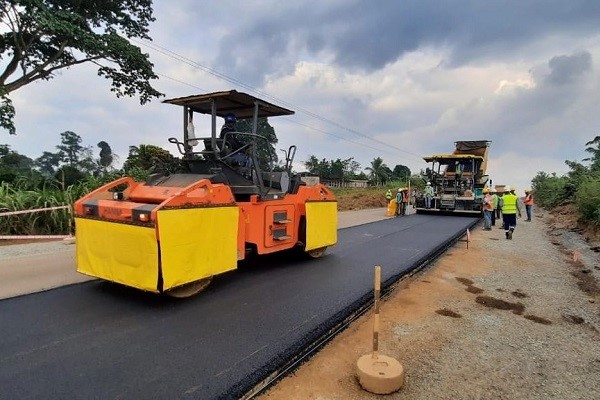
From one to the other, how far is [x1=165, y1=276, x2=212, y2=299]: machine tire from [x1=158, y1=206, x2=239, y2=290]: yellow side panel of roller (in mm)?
168

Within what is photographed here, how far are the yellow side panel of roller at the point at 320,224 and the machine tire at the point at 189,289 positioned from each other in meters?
2.14

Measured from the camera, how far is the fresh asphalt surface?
8.11 ft

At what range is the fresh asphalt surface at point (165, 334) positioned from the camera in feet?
8.11

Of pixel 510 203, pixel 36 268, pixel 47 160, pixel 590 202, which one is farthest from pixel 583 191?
pixel 47 160

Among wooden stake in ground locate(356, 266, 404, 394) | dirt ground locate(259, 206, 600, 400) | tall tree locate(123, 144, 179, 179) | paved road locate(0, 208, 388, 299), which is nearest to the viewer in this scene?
wooden stake in ground locate(356, 266, 404, 394)

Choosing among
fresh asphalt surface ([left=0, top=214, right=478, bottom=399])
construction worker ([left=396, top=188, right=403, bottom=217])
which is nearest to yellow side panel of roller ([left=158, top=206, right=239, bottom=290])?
fresh asphalt surface ([left=0, top=214, right=478, bottom=399])

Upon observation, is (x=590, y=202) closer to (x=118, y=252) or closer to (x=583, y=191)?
(x=583, y=191)

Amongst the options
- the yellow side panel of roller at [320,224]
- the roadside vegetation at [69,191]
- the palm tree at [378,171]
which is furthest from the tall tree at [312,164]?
the yellow side panel of roller at [320,224]

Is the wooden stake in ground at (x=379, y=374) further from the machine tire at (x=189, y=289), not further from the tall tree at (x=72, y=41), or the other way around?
the tall tree at (x=72, y=41)

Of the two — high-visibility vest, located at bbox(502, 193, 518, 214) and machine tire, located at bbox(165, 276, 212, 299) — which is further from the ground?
high-visibility vest, located at bbox(502, 193, 518, 214)

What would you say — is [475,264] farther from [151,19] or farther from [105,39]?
[151,19]

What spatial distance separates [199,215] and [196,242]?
269 millimetres

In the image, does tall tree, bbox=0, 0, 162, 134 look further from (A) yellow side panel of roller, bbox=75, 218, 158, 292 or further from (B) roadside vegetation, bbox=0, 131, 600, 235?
(A) yellow side panel of roller, bbox=75, 218, 158, 292

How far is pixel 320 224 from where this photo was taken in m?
6.34
